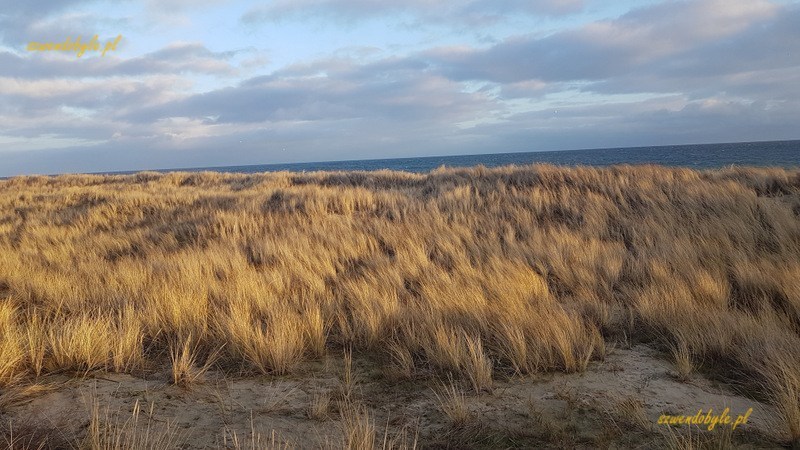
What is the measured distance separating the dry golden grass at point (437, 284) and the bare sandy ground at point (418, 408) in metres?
0.19

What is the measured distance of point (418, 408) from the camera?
3.35m

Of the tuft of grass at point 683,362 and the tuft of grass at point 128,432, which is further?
the tuft of grass at point 683,362

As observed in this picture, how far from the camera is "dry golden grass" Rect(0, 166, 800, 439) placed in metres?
3.92

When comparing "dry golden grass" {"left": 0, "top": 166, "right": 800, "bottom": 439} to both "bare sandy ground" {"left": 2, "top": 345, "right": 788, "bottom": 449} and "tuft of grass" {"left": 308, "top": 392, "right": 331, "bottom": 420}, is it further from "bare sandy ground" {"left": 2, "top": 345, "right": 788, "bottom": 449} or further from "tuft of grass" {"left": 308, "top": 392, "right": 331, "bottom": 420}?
"tuft of grass" {"left": 308, "top": 392, "right": 331, "bottom": 420}

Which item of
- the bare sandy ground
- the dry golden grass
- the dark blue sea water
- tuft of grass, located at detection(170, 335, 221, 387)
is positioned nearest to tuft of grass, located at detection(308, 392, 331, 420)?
the bare sandy ground

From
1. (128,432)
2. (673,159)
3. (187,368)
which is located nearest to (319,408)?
(128,432)

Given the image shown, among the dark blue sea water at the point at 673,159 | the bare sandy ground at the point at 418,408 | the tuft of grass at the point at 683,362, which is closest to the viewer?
the bare sandy ground at the point at 418,408

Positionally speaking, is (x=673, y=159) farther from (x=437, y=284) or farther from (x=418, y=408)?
(x=418, y=408)

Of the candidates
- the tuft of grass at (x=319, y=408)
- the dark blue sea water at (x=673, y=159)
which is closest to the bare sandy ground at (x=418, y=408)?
the tuft of grass at (x=319, y=408)

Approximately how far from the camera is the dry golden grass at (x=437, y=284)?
12.9 feet

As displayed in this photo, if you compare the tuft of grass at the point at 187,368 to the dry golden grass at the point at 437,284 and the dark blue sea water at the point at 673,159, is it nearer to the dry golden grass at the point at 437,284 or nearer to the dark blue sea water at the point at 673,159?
the dry golden grass at the point at 437,284

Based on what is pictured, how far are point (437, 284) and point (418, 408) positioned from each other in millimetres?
2734

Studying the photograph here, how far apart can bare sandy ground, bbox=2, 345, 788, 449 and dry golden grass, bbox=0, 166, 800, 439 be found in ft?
0.63

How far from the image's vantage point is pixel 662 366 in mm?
3822
